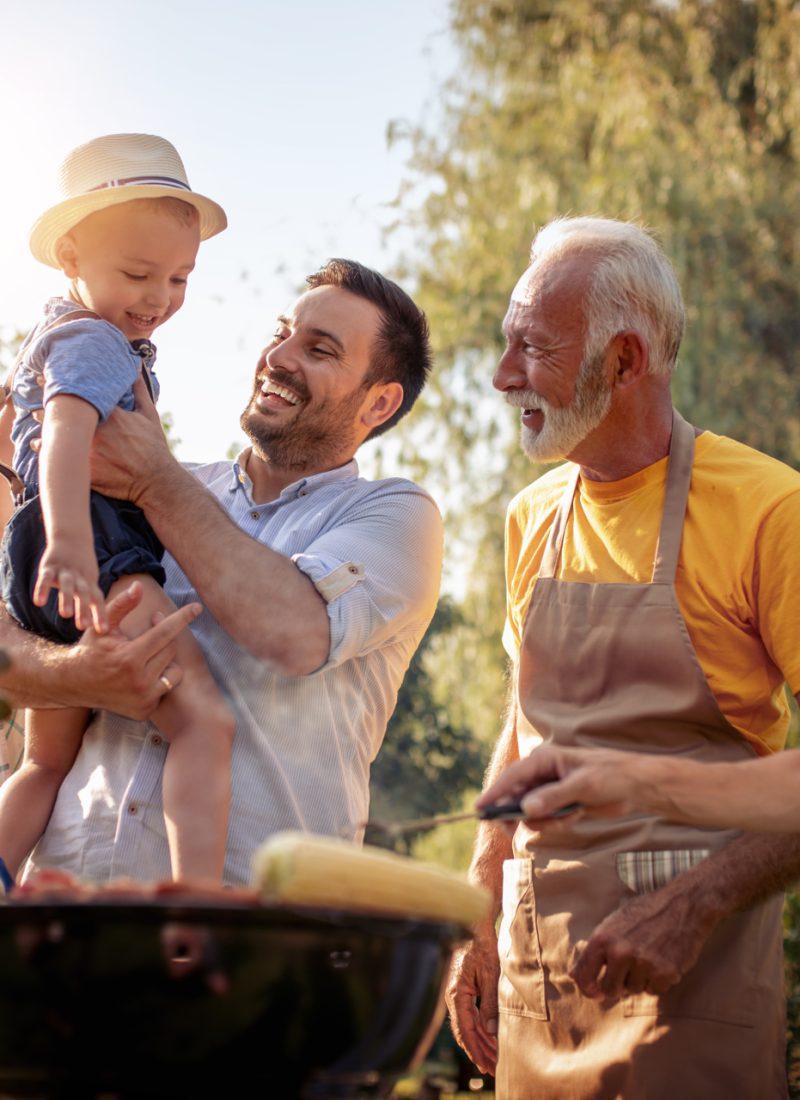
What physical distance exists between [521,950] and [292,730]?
68 cm

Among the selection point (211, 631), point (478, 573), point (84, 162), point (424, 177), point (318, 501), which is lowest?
point (478, 573)

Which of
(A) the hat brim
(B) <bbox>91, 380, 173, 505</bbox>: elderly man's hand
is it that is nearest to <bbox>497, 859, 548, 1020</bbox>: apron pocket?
(B) <bbox>91, 380, 173, 505</bbox>: elderly man's hand

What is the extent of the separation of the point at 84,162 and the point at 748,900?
2.06m

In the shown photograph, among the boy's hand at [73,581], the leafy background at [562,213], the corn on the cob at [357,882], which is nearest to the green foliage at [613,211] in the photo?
the leafy background at [562,213]

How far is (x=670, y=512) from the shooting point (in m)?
2.75

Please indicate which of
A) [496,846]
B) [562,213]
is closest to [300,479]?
[496,846]

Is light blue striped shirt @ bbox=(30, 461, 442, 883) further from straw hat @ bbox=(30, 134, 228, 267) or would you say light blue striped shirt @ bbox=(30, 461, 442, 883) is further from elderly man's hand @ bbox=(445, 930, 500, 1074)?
straw hat @ bbox=(30, 134, 228, 267)

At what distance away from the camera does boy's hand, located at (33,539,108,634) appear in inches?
89.3

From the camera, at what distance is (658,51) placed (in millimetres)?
9727

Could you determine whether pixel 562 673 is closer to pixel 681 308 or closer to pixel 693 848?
pixel 693 848

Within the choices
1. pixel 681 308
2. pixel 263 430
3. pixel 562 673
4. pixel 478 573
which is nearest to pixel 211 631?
pixel 263 430

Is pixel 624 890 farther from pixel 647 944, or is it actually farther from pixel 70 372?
pixel 70 372

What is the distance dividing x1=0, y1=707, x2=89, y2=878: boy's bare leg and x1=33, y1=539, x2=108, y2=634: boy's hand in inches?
15.9

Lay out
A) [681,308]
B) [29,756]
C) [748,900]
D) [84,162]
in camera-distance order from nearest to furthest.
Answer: [748,900], [29,756], [84,162], [681,308]
